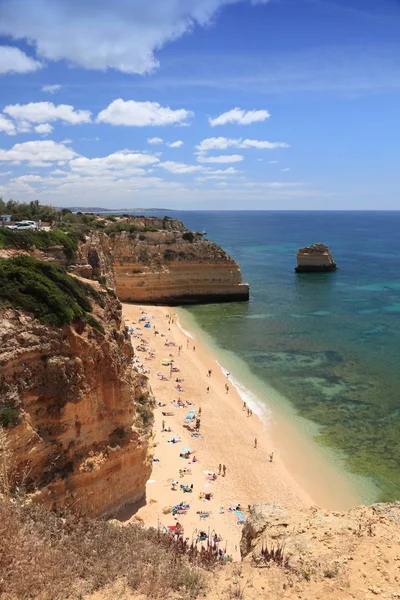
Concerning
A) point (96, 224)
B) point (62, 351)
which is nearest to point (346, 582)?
point (62, 351)

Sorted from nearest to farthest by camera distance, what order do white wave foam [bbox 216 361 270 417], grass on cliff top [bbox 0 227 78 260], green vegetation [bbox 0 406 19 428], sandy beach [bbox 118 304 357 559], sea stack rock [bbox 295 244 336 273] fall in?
green vegetation [bbox 0 406 19 428]
sandy beach [bbox 118 304 357 559]
grass on cliff top [bbox 0 227 78 260]
white wave foam [bbox 216 361 270 417]
sea stack rock [bbox 295 244 336 273]

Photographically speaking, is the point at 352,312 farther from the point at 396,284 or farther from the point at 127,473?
the point at 127,473

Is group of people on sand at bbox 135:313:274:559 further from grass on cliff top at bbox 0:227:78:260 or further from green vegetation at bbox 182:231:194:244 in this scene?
green vegetation at bbox 182:231:194:244

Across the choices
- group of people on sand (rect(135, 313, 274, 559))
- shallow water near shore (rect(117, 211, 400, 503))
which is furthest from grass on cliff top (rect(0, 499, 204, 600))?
shallow water near shore (rect(117, 211, 400, 503))

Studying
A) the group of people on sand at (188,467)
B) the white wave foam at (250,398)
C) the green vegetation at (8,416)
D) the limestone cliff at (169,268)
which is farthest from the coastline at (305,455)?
the limestone cliff at (169,268)

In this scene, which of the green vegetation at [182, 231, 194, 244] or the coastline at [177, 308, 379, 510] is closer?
the coastline at [177, 308, 379, 510]

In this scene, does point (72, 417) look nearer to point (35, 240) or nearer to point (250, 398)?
point (35, 240)
